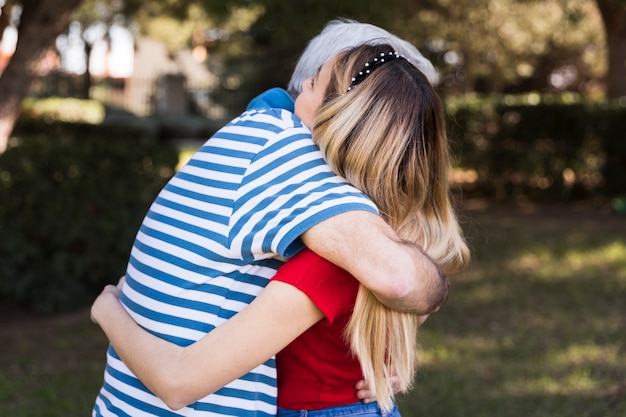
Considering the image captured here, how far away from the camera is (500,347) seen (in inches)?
239

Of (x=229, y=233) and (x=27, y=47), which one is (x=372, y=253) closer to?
(x=229, y=233)

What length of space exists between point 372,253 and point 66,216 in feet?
17.9

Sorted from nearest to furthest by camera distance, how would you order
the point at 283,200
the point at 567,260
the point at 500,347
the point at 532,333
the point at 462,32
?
the point at 283,200, the point at 500,347, the point at 532,333, the point at 567,260, the point at 462,32

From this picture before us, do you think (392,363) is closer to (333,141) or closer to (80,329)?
(333,141)

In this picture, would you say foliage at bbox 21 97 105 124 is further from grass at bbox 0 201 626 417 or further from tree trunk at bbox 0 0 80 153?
grass at bbox 0 201 626 417

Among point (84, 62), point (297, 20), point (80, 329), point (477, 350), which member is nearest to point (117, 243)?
point (80, 329)

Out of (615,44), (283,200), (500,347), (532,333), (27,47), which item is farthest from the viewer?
(615,44)

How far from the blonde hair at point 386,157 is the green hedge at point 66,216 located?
5133 millimetres

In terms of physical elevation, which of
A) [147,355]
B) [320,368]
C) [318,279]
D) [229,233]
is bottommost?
[320,368]

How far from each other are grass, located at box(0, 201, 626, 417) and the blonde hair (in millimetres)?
1650

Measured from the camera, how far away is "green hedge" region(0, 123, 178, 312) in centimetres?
645

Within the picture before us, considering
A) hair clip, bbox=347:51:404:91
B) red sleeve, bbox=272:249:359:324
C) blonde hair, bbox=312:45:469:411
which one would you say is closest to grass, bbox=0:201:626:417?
blonde hair, bbox=312:45:469:411

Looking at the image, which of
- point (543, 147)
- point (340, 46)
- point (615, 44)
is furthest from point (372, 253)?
point (615, 44)

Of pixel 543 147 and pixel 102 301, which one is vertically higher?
pixel 102 301
